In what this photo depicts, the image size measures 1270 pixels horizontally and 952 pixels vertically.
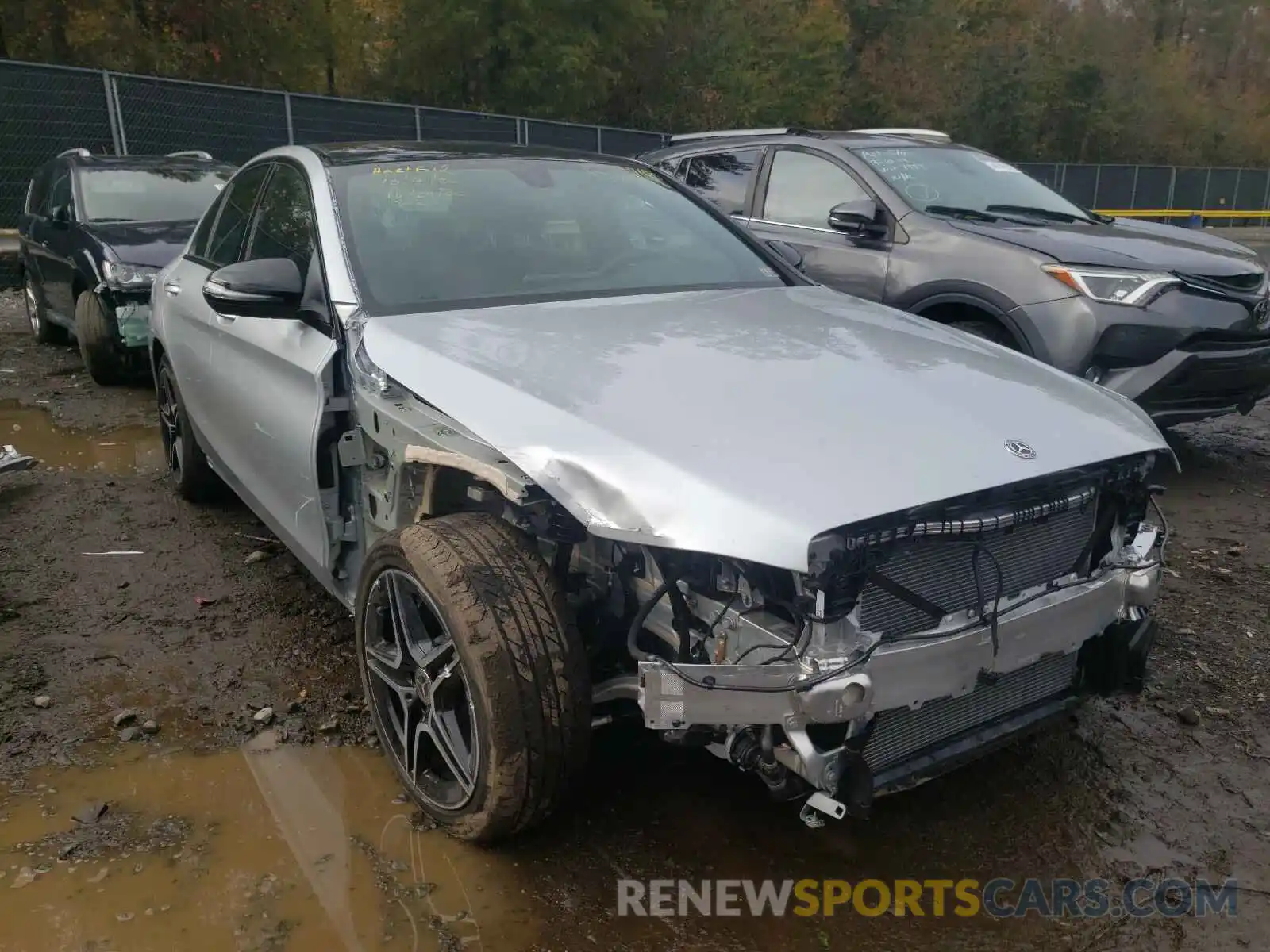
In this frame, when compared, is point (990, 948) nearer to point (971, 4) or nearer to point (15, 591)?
point (15, 591)

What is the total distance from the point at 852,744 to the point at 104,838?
190cm

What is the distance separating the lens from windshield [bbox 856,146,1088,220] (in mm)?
5875

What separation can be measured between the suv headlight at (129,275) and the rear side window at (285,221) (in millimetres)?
3604

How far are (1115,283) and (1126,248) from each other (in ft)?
1.57

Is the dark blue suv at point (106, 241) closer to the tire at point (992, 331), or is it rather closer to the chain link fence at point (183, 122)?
the chain link fence at point (183, 122)

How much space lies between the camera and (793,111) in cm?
3144

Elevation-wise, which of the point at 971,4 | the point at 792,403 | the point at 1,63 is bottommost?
the point at 792,403

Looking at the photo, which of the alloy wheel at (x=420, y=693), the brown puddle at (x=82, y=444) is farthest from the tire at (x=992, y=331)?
the brown puddle at (x=82, y=444)

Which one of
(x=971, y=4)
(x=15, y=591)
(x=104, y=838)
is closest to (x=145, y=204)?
(x=15, y=591)

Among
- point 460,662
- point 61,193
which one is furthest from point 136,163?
point 460,662

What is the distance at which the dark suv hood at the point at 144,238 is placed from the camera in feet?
23.4

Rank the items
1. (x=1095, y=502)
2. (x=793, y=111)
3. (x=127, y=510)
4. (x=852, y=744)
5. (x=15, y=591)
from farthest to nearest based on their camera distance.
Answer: (x=793, y=111) < (x=127, y=510) < (x=15, y=591) < (x=1095, y=502) < (x=852, y=744)

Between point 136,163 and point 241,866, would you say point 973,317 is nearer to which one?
point 241,866

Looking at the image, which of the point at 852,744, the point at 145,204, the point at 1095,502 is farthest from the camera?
the point at 145,204
